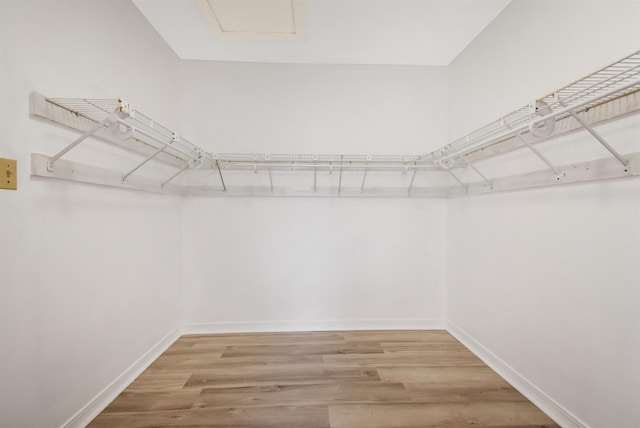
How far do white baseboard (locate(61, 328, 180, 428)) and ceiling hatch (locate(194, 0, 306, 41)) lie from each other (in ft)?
7.76

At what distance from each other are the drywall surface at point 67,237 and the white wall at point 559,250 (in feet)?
8.08

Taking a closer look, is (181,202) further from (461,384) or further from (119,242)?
(461,384)

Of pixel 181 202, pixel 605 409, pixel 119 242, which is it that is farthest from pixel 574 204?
pixel 181 202

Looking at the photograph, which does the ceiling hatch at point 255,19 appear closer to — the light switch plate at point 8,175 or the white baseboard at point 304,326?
the light switch plate at point 8,175

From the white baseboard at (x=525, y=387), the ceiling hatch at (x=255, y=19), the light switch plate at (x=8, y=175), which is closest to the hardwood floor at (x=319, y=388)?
the white baseboard at (x=525, y=387)

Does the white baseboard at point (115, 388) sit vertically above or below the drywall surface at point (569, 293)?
below

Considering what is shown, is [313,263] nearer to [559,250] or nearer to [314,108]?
[314,108]

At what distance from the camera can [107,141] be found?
4.97ft

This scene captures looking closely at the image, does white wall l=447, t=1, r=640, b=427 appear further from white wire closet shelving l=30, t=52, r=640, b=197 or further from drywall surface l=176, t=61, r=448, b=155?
drywall surface l=176, t=61, r=448, b=155

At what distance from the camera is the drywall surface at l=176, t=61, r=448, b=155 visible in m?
2.38

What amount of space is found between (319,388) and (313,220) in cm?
130

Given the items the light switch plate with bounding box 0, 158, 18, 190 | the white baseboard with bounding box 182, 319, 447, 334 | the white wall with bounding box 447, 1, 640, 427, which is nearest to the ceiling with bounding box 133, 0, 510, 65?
the white wall with bounding box 447, 1, 640, 427

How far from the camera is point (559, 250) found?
1.40m

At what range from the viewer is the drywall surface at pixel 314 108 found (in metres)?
2.38
